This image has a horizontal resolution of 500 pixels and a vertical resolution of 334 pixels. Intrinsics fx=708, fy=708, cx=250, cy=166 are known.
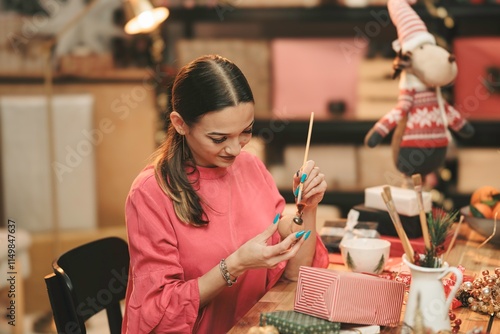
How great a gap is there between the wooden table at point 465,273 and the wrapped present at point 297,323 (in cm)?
12

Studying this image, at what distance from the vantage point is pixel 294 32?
3902mm

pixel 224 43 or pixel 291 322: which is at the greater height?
pixel 224 43

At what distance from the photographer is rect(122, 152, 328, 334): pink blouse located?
1630 millimetres

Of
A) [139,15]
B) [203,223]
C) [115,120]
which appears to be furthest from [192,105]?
[115,120]

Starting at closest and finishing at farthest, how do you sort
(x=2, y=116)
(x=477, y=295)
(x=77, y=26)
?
(x=477, y=295) < (x=2, y=116) < (x=77, y=26)

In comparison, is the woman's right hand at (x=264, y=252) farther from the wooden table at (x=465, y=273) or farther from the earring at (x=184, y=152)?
the earring at (x=184, y=152)

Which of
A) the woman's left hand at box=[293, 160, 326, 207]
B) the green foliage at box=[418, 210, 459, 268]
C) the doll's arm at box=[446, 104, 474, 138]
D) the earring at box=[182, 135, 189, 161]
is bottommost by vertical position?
the green foliage at box=[418, 210, 459, 268]

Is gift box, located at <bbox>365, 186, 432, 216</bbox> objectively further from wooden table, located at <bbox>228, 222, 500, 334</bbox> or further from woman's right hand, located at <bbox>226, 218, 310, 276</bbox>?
Result: woman's right hand, located at <bbox>226, 218, 310, 276</bbox>

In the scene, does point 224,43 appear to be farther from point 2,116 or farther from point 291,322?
point 291,322

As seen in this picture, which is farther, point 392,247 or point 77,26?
point 77,26

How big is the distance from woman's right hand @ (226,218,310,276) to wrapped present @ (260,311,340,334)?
0.16 meters

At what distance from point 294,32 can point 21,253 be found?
1.84m

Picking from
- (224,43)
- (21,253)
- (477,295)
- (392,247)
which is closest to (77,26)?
(224,43)

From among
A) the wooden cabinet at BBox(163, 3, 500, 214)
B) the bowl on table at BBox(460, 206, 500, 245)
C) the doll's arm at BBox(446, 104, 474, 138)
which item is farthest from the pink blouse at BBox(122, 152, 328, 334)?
the wooden cabinet at BBox(163, 3, 500, 214)
